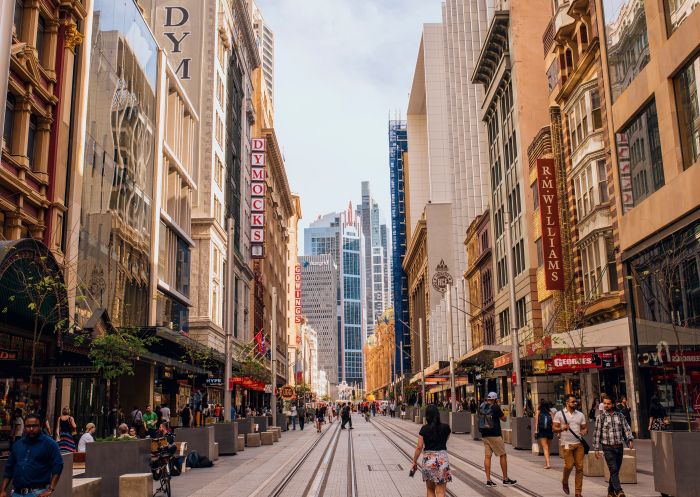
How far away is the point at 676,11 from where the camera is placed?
26.3m

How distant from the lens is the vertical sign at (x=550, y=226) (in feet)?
136

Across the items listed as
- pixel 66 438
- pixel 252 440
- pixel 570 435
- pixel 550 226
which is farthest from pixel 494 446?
pixel 550 226

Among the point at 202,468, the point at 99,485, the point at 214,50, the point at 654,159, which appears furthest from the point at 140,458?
the point at 214,50

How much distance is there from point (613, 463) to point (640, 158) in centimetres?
1939

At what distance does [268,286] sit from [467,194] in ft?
92.1

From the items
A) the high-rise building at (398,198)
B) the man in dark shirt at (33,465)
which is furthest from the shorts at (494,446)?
the high-rise building at (398,198)

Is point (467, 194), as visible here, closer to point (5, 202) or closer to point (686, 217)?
point (686, 217)

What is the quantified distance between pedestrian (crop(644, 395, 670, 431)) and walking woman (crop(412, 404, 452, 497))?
1685 centimetres

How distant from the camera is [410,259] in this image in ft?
453

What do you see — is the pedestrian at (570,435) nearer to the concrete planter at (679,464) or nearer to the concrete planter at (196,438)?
the concrete planter at (679,464)

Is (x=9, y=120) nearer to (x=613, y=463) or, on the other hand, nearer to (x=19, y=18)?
(x=19, y=18)

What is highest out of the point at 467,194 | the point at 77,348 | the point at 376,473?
the point at 467,194

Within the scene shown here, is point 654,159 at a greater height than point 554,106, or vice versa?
point 554,106

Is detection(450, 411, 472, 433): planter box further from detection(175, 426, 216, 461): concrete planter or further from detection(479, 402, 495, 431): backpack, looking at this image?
detection(479, 402, 495, 431): backpack
